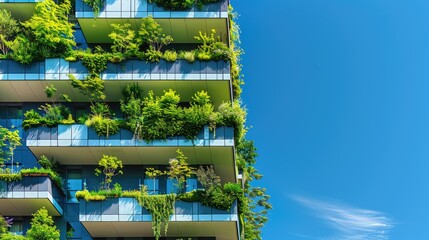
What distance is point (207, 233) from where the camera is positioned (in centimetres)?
3662

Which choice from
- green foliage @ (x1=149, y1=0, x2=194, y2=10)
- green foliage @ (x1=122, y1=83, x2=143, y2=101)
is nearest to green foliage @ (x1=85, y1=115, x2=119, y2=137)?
green foliage @ (x1=122, y1=83, x2=143, y2=101)

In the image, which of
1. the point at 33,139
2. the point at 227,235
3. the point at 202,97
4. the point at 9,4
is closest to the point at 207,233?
the point at 227,235

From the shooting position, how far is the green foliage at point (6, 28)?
122 ft

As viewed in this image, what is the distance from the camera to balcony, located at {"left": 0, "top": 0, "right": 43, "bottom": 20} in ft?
124

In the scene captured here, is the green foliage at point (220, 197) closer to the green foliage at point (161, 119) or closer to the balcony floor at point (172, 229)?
the balcony floor at point (172, 229)

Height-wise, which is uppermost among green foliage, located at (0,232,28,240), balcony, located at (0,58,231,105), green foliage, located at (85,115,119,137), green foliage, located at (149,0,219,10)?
green foliage, located at (149,0,219,10)

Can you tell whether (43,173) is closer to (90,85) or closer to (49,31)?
(90,85)

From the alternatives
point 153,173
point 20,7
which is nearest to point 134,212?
point 153,173

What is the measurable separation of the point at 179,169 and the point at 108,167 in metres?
3.98

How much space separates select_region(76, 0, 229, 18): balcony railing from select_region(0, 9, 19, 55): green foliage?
3.72 m

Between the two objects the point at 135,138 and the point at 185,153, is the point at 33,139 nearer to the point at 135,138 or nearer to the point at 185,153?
the point at 135,138

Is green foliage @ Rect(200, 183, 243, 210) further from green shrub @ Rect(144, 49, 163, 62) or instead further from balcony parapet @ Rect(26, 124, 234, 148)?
green shrub @ Rect(144, 49, 163, 62)

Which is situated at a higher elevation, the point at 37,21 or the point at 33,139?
the point at 37,21

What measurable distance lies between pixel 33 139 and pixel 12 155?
2384 mm
